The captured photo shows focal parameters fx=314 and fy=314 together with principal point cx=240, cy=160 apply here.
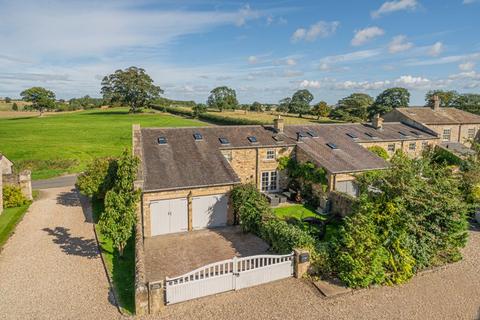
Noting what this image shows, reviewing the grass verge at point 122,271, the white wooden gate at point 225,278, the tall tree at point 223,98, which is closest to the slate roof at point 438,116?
the white wooden gate at point 225,278

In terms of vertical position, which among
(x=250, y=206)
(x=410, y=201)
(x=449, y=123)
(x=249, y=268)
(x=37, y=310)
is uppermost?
(x=449, y=123)

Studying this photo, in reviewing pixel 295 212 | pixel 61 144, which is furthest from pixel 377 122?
pixel 61 144

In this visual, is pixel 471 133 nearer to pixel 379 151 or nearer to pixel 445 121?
pixel 445 121

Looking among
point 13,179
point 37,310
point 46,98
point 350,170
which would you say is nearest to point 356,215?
point 350,170

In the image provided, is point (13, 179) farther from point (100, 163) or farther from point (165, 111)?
point (165, 111)

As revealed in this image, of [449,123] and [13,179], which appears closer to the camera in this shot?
[13,179]

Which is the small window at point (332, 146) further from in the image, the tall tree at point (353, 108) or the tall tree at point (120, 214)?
the tall tree at point (353, 108)

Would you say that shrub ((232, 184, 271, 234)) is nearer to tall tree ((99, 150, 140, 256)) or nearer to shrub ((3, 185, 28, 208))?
tall tree ((99, 150, 140, 256))

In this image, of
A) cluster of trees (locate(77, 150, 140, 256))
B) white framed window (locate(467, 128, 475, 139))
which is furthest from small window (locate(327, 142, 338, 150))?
white framed window (locate(467, 128, 475, 139))
